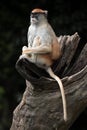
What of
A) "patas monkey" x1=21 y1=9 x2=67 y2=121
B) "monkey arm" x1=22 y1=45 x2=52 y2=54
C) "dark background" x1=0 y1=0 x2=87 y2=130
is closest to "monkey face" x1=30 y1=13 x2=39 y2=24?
"patas monkey" x1=21 y1=9 x2=67 y2=121

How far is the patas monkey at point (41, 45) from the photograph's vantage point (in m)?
4.35

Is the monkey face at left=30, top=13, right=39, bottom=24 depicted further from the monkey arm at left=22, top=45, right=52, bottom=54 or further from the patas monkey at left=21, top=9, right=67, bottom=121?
the monkey arm at left=22, top=45, right=52, bottom=54

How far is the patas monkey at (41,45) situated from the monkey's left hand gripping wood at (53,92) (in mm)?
51

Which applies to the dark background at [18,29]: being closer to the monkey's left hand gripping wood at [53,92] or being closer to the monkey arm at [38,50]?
the monkey's left hand gripping wood at [53,92]

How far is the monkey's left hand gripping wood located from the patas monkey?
0.17 feet

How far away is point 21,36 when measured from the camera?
743 centimetres

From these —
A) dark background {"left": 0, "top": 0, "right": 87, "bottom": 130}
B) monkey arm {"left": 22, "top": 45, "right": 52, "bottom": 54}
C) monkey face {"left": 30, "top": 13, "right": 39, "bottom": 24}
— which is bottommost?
dark background {"left": 0, "top": 0, "right": 87, "bottom": 130}

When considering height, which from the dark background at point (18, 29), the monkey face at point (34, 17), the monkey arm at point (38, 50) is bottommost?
the dark background at point (18, 29)

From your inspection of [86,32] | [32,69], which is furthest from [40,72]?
[86,32]

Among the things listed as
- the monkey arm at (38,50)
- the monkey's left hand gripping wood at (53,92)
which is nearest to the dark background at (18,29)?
the monkey's left hand gripping wood at (53,92)

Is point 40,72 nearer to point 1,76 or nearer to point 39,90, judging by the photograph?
point 39,90

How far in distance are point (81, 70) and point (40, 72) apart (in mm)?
278

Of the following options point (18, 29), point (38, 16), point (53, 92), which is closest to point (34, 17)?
point (38, 16)

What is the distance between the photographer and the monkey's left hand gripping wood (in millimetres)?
4340
